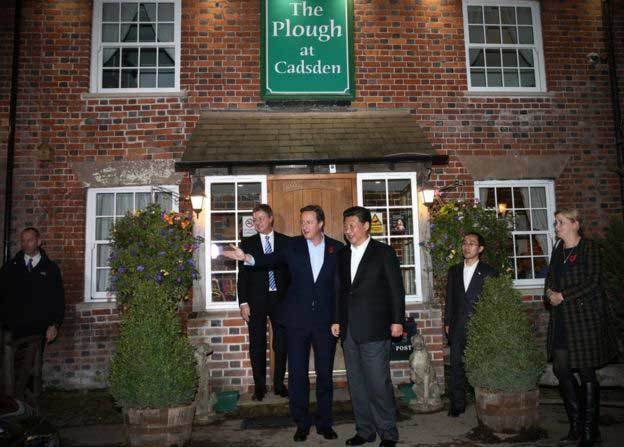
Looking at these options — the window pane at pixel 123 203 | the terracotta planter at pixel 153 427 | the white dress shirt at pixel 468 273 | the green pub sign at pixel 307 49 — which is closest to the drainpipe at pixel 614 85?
the white dress shirt at pixel 468 273

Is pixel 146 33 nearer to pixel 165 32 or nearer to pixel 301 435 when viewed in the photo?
pixel 165 32

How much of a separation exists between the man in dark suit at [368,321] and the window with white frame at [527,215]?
4.04 m

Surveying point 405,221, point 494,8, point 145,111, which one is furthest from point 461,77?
point 145,111

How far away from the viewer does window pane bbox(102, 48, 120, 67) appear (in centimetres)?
767

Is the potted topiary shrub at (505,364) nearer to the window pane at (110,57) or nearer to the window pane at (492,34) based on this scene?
the window pane at (492,34)

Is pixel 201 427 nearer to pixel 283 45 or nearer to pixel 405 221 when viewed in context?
pixel 405 221

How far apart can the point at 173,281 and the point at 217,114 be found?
2617 mm

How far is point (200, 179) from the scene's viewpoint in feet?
21.9

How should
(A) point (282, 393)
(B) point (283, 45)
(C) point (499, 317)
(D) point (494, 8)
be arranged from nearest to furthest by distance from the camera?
(C) point (499, 317)
(A) point (282, 393)
(B) point (283, 45)
(D) point (494, 8)

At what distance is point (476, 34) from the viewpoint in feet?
26.7

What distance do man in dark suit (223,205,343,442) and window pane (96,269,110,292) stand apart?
3860 mm

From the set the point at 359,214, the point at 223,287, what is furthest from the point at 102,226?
the point at 359,214

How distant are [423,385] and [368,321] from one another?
5.98ft

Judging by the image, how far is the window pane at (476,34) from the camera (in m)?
8.12
